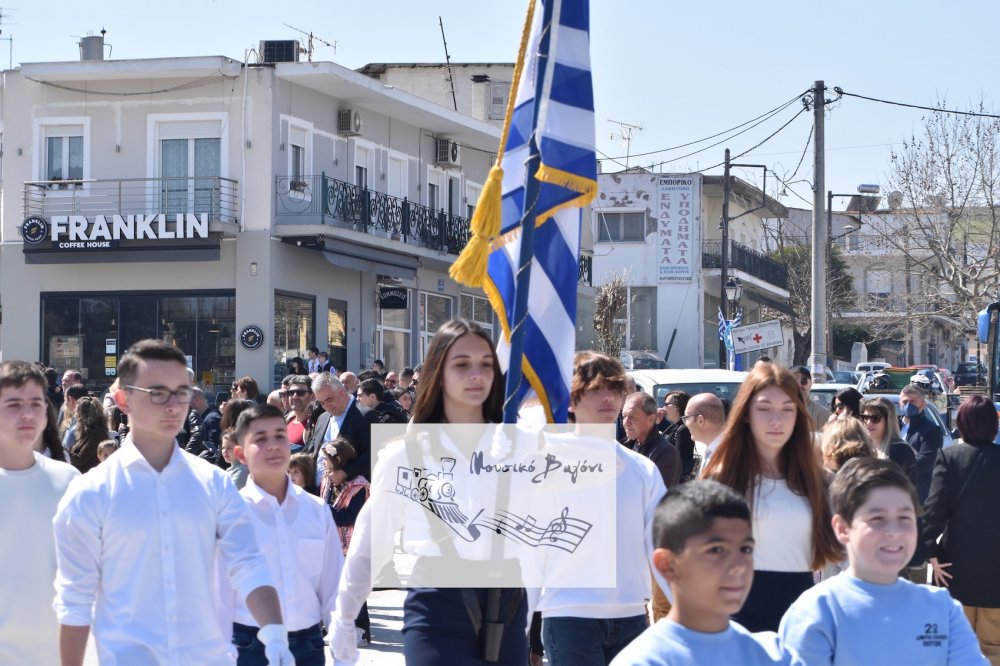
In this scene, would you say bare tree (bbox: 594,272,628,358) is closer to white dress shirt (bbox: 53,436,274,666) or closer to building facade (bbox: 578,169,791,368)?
building facade (bbox: 578,169,791,368)

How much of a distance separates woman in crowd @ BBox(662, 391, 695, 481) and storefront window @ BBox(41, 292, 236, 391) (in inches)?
661

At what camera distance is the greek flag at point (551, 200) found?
523 centimetres

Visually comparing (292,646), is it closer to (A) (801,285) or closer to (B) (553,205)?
(B) (553,205)

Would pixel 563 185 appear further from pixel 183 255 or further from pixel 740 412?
pixel 183 255

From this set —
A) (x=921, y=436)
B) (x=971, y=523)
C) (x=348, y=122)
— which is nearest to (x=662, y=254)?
(x=348, y=122)

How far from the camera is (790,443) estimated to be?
5531mm

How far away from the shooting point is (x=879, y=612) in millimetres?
4188

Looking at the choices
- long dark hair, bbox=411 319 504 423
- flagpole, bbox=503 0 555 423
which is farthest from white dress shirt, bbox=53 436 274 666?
flagpole, bbox=503 0 555 423

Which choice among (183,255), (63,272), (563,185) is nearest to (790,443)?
(563,185)

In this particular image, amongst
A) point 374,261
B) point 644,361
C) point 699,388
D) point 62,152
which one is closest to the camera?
point 699,388

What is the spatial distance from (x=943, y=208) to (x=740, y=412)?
1292 inches

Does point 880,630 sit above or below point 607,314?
below

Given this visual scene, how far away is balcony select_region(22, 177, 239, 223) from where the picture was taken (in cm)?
2734

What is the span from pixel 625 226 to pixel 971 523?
144 feet
